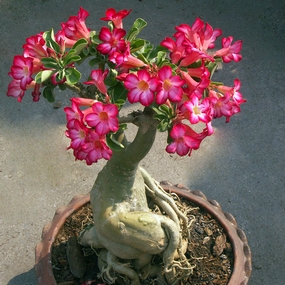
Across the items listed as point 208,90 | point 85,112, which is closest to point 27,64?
point 85,112

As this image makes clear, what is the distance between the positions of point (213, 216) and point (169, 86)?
3.09 feet

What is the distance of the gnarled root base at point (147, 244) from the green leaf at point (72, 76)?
53cm

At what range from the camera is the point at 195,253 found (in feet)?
5.77

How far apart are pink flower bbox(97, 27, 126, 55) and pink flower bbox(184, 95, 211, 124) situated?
0.69 feet

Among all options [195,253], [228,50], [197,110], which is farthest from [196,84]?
[195,253]

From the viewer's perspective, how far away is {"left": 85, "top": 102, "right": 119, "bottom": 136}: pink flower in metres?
1.02

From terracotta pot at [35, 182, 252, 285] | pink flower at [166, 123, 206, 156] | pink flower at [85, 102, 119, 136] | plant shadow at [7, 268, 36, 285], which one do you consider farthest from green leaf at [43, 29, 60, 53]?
plant shadow at [7, 268, 36, 285]

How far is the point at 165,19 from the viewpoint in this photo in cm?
342

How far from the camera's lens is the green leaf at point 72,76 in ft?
3.65

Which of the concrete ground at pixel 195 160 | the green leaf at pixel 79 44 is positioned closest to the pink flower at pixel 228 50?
the green leaf at pixel 79 44

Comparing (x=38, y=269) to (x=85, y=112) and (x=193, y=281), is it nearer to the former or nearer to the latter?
(x=193, y=281)

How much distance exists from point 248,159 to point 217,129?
0.92 ft

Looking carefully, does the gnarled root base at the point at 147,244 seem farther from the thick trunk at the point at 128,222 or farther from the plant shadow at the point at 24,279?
the plant shadow at the point at 24,279

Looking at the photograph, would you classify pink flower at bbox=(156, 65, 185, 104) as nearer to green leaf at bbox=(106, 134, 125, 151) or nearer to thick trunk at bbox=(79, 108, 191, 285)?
green leaf at bbox=(106, 134, 125, 151)
